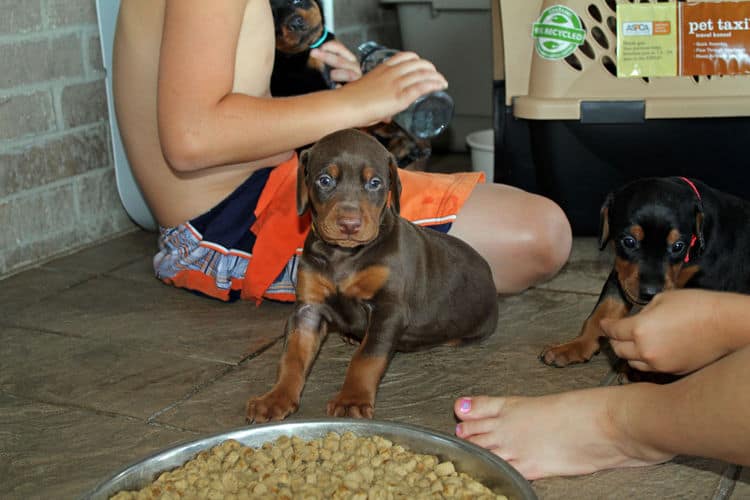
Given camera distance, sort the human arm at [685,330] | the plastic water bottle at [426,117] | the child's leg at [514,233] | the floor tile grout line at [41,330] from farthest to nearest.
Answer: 1. the plastic water bottle at [426,117]
2. the child's leg at [514,233]
3. the floor tile grout line at [41,330]
4. the human arm at [685,330]

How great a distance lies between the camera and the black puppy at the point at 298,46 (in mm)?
2912

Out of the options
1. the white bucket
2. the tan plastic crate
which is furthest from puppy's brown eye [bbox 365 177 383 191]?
the white bucket

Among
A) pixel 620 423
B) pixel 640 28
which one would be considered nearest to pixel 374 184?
pixel 620 423

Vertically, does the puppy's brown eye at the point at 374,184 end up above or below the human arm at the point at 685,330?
above

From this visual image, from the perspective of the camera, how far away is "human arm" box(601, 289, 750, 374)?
4.98ft

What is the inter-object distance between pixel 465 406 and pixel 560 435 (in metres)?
0.22

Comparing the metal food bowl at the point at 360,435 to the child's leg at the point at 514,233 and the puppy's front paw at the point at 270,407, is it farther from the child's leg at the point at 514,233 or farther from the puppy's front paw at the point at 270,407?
the child's leg at the point at 514,233

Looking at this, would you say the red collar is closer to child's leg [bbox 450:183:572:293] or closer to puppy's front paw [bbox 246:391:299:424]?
child's leg [bbox 450:183:572:293]

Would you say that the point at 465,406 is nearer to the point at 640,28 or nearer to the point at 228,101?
the point at 228,101

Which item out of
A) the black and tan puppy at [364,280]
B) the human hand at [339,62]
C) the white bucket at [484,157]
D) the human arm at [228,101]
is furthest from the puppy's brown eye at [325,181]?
the white bucket at [484,157]

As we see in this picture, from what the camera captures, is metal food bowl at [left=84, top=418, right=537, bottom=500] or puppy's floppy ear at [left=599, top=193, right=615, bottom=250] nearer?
metal food bowl at [left=84, top=418, right=537, bottom=500]

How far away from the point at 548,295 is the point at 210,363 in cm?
100

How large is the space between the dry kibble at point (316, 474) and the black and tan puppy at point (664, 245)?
707 mm

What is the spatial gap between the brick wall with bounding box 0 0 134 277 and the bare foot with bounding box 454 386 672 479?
1.83m
